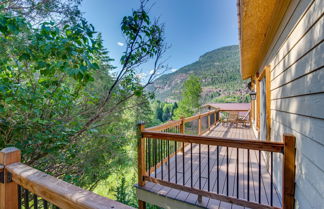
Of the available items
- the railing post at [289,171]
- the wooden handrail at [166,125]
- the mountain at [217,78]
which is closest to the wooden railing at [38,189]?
the railing post at [289,171]

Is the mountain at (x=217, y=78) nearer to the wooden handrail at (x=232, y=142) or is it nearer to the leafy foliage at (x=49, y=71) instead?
the leafy foliage at (x=49, y=71)

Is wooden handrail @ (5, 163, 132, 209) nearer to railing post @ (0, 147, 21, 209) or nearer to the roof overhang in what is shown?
railing post @ (0, 147, 21, 209)

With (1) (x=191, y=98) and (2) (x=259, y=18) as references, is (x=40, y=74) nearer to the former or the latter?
(2) (x=259, y=18)

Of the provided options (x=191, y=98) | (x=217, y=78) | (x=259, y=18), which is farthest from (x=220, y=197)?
(x=217, y=78)

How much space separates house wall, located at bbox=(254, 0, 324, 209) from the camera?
1242mm

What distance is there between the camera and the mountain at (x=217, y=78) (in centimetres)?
3189

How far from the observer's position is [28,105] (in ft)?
7.77

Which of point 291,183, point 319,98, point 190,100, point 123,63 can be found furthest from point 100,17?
point 190,100

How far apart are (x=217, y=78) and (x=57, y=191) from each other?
132 ft

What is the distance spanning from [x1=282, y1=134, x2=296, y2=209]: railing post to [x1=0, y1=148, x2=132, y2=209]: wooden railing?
1860mm

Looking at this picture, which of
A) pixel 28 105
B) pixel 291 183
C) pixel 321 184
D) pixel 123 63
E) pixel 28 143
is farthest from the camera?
pixel 123 63

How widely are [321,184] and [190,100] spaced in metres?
25.9

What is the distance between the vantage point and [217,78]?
3766 cm

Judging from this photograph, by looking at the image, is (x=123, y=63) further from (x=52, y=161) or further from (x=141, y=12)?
(x=52, y=161)
